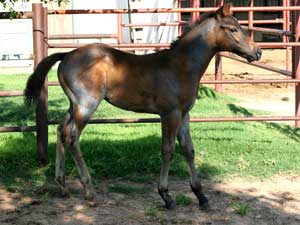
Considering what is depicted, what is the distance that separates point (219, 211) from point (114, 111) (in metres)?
4.36

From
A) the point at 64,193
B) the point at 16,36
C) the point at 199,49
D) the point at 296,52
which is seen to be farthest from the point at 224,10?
the point at 16,36

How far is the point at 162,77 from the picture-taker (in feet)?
14.3

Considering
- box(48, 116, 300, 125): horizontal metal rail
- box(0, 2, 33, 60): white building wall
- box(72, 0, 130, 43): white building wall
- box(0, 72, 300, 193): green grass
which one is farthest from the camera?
box(72, 0, 130, 43): white building wall

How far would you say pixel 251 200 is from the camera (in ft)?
15.2

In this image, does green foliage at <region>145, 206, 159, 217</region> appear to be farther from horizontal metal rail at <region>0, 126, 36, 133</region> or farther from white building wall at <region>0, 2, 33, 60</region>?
white building wall at <region>0, 2, 33, 60</region>

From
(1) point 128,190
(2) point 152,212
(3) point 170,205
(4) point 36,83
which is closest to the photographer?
(2) point 152,212

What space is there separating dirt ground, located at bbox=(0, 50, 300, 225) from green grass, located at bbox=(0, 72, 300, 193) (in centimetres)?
23

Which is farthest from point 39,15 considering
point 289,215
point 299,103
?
point 299,103

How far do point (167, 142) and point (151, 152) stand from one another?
4.95ft

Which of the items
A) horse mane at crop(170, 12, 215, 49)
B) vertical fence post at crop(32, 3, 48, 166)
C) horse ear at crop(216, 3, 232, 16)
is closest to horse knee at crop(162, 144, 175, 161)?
horse mane at crop(170, 12, 215, 49)

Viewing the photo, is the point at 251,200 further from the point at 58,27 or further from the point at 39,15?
the point at 58,27

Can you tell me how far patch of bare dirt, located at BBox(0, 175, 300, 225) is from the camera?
13.5 ft

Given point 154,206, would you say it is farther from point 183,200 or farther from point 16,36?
point 16,36

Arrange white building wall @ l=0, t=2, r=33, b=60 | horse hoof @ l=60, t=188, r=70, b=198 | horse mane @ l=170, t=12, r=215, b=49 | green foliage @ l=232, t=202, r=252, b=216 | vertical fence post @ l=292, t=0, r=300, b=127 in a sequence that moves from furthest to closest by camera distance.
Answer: white building wall @ l=0, t=2, r=33, b=60 → vertical fence post @ l=292, t=0, r=300, b=127 → horse hoof @ l=60, t=188, r=70, b=198 → horse mane @ l=170, t=12, r=215, b=49 → green foliage @ l=232, t=202, r=252, b=216
